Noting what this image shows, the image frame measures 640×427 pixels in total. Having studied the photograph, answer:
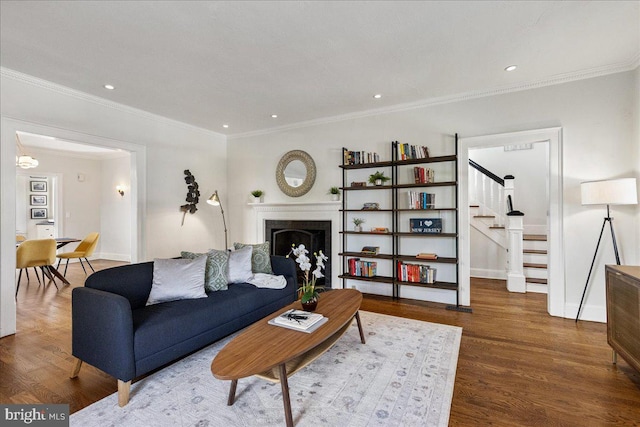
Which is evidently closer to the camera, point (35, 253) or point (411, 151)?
point (411, 151)

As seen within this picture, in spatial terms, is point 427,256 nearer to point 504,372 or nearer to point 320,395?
point 504,372

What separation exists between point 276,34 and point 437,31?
1305 millimetres

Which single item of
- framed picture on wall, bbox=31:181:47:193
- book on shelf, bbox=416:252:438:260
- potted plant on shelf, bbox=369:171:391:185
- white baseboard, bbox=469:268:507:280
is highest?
framed picture on wall, bbox=31:181:47:193

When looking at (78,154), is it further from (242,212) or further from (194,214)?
(242,212)

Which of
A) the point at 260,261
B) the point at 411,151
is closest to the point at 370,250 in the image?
the point at 411,151

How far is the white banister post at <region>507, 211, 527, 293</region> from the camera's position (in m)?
4.40

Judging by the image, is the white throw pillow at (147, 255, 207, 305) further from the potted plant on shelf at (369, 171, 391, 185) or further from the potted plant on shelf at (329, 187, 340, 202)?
the potted plant on shelf at (369, 171, 391, 185)

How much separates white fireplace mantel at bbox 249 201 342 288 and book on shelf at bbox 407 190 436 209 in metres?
1.07

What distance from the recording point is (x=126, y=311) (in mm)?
1833

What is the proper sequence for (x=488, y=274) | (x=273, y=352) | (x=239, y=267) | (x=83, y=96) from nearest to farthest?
(x=273, y=352) < (x=239, y=267) < (x=83, y=96) < (x=488, y=274)

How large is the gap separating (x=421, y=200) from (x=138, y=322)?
3291mm

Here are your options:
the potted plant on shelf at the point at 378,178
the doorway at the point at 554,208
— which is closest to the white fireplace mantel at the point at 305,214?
the potted plant on shelf at the point at 378,178

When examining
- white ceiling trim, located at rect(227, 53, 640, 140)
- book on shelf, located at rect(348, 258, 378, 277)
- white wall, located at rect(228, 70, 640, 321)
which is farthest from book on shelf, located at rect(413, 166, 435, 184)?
book on shelf, located at rect(348, 258, 378, 277)

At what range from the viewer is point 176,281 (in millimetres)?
2520
